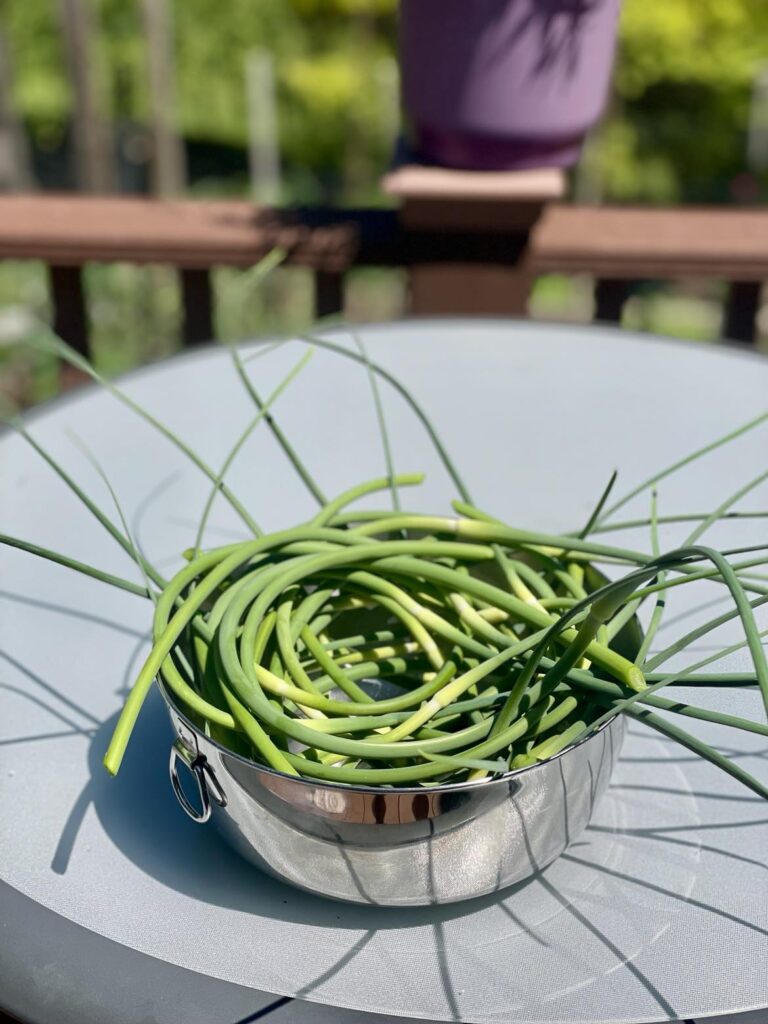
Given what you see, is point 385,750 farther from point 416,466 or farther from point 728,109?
point 728,109

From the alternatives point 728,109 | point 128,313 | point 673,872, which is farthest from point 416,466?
point 728,109

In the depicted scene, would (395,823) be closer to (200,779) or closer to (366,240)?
(200,779)

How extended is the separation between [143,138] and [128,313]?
3.82 m

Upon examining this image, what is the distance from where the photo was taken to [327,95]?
23.3 ft

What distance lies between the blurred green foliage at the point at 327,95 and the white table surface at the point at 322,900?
6.44 m

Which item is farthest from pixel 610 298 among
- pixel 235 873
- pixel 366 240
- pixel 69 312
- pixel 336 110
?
pixel 336 110

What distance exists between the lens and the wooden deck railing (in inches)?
48.5

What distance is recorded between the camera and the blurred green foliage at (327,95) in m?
7.07

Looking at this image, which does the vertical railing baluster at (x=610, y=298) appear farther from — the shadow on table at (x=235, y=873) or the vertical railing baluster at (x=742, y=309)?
the shadow on table at (x=235, y=873)

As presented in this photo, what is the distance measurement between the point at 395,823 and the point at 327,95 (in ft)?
23.7

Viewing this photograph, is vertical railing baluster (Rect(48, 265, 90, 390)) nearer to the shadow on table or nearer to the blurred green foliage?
the shadow on table

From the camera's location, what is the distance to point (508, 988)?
1.50 feet

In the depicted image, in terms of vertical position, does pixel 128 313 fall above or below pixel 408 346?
below

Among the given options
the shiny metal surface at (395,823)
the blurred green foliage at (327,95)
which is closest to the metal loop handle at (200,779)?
the shiny metal surface at (395,823)
